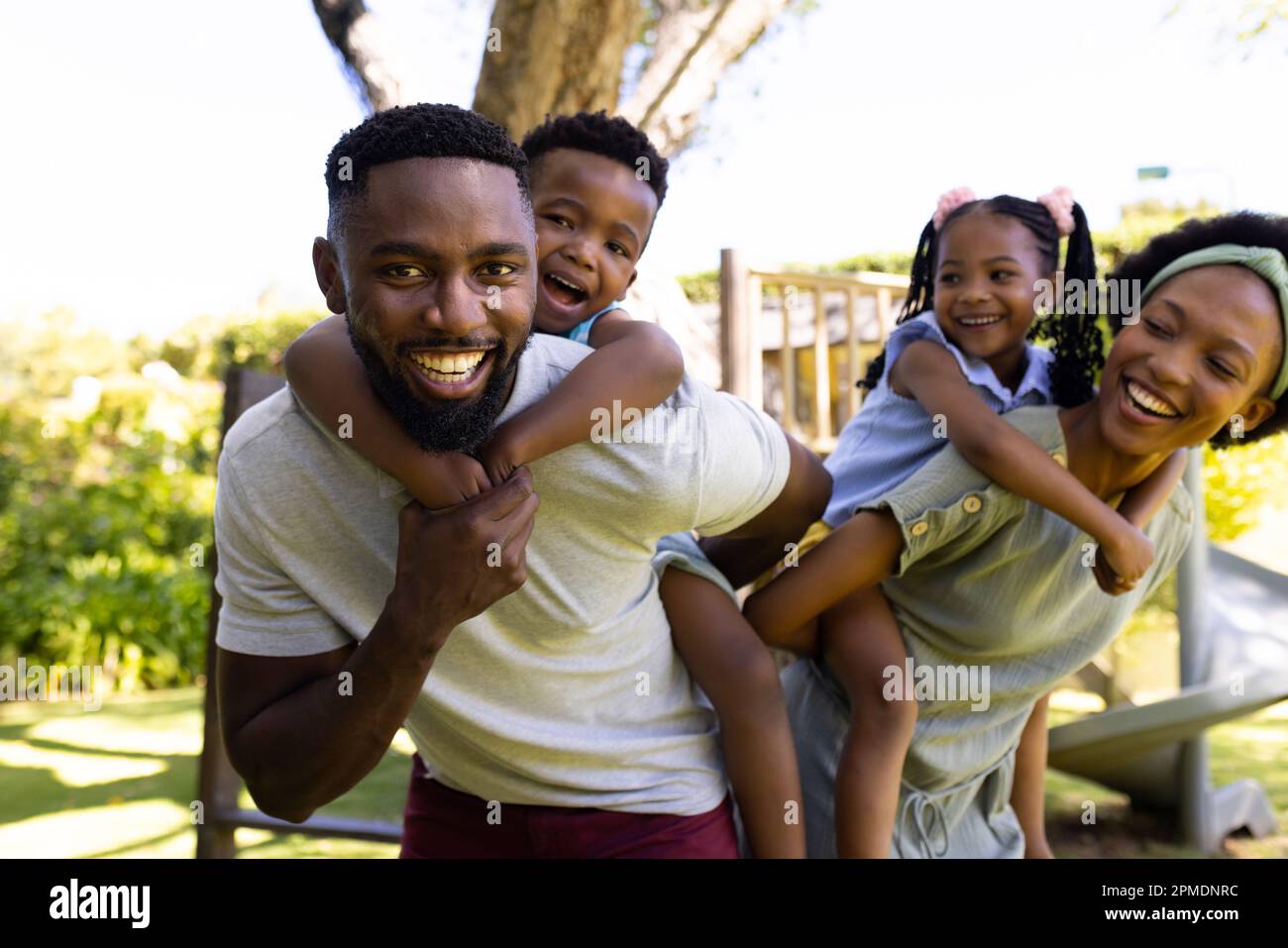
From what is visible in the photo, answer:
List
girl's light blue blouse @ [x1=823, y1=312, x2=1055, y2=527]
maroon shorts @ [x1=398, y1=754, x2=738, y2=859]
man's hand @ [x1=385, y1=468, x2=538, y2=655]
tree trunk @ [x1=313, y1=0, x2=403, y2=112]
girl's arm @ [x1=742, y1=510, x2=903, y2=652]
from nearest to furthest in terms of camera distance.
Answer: man's hand @ [x1=385, y1=468, x2=538, y2=655]
maroon shorts @ [x1=398, y1=754, x2=738, y2=859]
girl's arm @ [x1=742, y1=510, x2=903, y2=652]
girl's light blue blouse @ [x1=823, y1=312, x2=1055, y2=527]
tree trunk @ [x1=313, y1=0, x2=403, y2=112]

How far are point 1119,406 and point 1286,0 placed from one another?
620 cm

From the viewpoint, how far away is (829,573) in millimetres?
2000

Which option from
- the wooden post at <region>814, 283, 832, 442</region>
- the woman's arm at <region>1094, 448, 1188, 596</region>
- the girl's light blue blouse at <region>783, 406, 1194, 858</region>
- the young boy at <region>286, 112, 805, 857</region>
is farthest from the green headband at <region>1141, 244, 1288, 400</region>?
the wooden post at <region>814, 283, 832, 442</region>

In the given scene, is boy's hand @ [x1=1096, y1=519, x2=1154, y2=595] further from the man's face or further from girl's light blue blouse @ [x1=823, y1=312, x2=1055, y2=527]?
the man's face

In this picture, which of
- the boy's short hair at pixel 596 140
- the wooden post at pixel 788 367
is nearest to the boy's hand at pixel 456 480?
the boy's short hair at pixel 596 140

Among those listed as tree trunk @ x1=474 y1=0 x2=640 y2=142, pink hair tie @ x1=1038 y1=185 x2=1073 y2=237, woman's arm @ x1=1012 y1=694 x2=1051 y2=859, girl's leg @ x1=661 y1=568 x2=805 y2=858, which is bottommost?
woman's arm @ x1=1012 y1=694 x2=1051 y2=859

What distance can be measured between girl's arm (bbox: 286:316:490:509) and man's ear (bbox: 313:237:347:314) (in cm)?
6

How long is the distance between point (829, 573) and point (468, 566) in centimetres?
77

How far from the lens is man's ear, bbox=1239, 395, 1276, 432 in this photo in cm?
208

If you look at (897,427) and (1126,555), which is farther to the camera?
(897,427)

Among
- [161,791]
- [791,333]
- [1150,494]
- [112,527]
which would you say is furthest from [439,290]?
[112,527]

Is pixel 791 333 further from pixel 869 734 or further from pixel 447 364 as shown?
pixel 447 364

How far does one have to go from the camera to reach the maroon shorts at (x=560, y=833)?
5.80 ft
